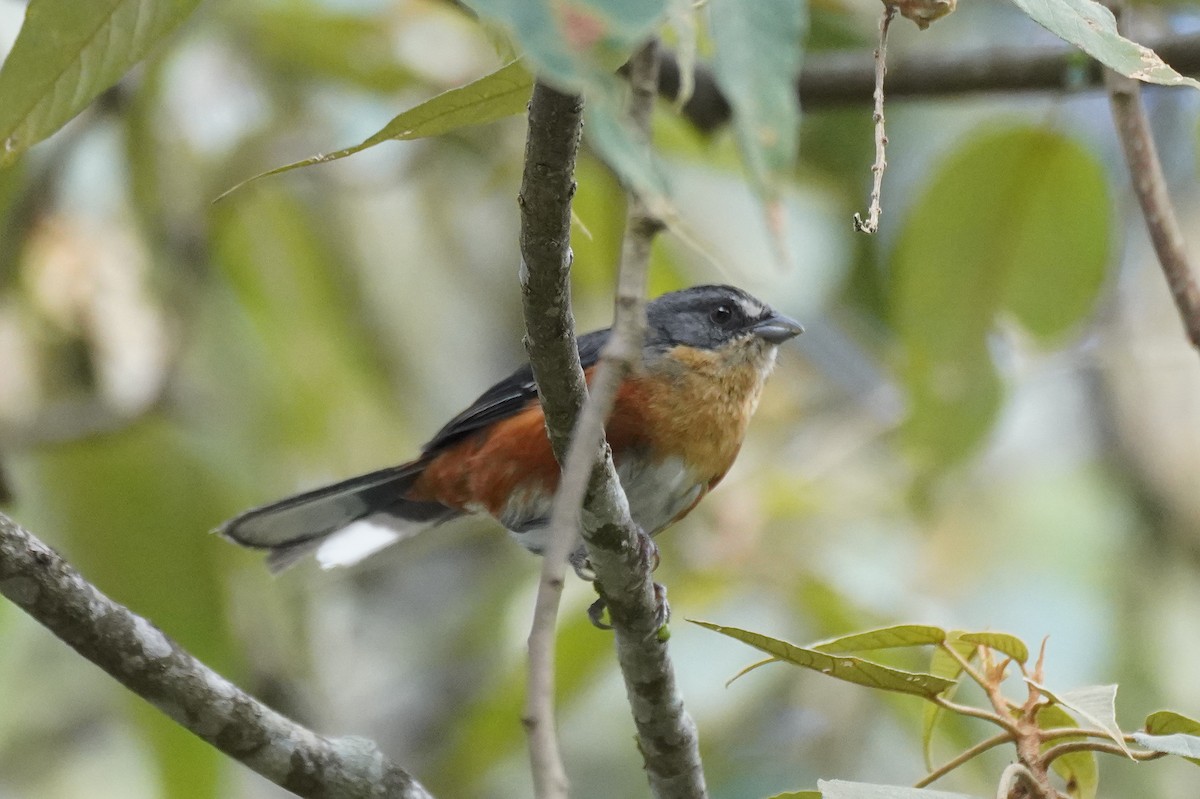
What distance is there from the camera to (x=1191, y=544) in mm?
7496

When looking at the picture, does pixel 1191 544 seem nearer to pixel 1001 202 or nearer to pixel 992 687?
pixel 1001 202

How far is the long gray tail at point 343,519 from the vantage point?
15.8ft

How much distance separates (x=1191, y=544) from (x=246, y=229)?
5264 mm

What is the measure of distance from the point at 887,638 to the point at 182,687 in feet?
4.27

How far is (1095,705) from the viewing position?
7.38 ft

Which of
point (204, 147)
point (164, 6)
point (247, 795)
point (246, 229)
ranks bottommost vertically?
point (247, 795)

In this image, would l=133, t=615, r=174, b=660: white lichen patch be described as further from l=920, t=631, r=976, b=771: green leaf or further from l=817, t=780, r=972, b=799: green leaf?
l=920, t=631, r=976, b=771: green leaf

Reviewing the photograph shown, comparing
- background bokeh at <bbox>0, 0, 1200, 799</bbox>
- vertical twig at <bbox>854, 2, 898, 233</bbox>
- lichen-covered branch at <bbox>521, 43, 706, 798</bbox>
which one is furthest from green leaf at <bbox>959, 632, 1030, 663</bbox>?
background bokeh at <bbox>0, 0, 1200, 799</bbox>

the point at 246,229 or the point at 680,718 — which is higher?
the point at 246,229

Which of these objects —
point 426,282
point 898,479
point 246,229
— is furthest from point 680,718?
point 426,282

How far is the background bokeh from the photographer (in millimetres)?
4656

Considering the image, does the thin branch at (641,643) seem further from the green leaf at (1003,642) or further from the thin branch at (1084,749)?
the thin branch at (1084,749)

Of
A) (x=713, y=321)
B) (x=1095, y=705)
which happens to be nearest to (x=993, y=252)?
(x=713, y=321)

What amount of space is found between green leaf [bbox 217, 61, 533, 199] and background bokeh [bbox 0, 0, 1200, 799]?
1.88 meters
